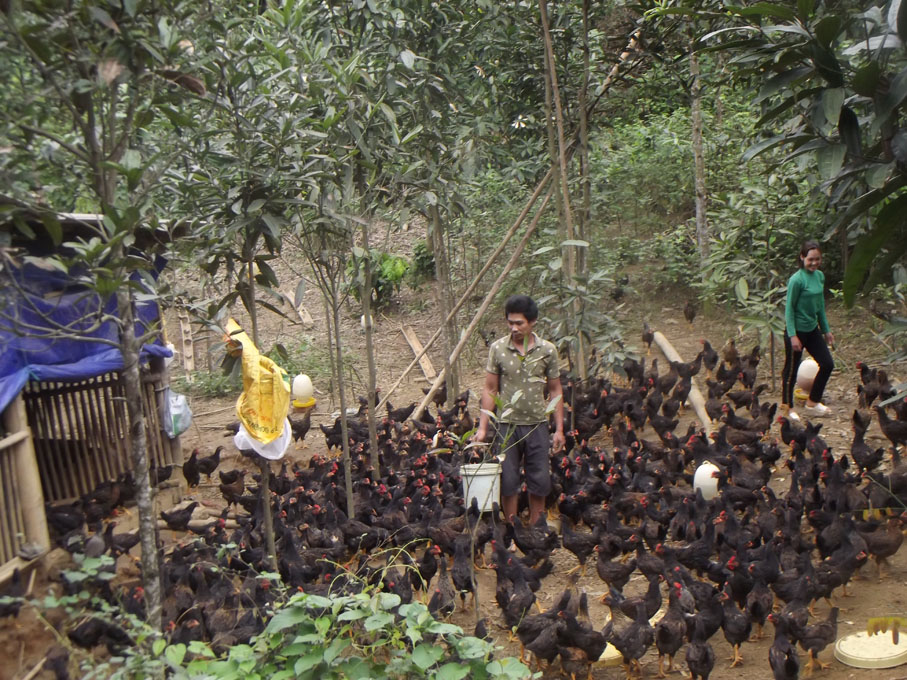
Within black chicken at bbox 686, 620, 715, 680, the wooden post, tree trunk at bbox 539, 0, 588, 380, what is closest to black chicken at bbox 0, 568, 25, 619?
the wooden post

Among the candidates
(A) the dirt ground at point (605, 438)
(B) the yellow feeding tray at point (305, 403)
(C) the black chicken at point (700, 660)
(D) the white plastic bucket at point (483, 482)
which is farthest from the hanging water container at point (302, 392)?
(C) the black chicken at point (700, 660)

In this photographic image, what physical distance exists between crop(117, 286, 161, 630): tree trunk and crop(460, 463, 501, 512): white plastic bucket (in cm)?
247

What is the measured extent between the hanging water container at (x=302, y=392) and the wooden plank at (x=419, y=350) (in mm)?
1687

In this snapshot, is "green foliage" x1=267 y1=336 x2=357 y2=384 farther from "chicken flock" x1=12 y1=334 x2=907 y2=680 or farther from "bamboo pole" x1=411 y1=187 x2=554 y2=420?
"chicken flock" x1=12 y1=334 x2=907 y2=680

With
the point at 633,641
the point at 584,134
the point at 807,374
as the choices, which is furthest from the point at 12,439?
the point at 807,374

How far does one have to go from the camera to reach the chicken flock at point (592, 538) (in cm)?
512

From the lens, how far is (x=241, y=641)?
17.2 feet

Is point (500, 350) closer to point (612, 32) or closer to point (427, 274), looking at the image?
point (612, 32)

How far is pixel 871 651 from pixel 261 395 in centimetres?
392

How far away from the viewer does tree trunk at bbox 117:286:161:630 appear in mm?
4309

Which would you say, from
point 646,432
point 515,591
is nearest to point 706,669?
point 515,591

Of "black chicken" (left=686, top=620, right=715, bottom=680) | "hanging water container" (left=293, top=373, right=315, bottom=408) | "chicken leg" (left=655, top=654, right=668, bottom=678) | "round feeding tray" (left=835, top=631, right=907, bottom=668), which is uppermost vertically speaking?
"hanging water container" (left=293, top=373, right=315, bottom=408)

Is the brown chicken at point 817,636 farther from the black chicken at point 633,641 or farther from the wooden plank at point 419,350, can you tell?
the wooden plank at point 419,350

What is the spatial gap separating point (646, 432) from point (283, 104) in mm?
6023
